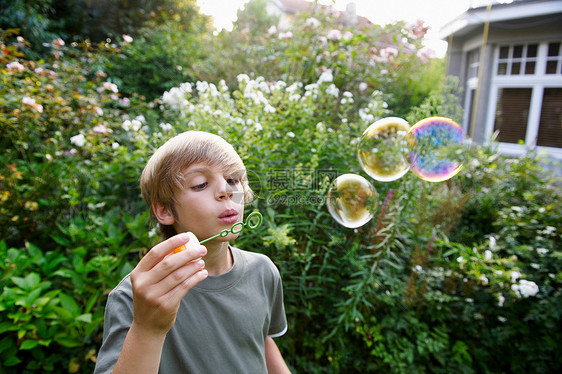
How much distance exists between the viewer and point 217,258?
45.9 inches

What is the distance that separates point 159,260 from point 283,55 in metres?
3.99

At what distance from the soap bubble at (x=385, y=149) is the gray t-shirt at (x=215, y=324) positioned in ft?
3.65

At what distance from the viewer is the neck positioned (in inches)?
44.5

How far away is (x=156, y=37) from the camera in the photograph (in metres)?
6.95

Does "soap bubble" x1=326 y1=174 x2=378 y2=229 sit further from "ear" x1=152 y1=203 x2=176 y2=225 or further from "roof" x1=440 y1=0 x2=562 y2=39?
"roof" x1=440 y1=0 x2=562 y2=39

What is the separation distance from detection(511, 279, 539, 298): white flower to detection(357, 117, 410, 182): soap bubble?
1.20m

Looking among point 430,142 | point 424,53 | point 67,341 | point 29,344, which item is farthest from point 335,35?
point 29,344

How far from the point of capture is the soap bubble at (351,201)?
74.3 inches

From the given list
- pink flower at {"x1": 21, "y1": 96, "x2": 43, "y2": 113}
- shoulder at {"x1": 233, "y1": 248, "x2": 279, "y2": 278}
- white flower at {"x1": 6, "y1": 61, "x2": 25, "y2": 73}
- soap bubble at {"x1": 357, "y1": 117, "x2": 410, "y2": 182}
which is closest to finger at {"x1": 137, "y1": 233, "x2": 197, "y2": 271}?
shoulder at {"x1": 233, "y1": 248, "x2": 279, "y2": 278}

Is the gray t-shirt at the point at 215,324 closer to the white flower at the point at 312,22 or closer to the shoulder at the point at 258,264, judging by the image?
the shoulder at the point at 258,264

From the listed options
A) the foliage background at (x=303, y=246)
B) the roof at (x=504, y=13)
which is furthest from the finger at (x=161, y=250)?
the roof at (x=504, y=13)

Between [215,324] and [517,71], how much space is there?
987 centimetres

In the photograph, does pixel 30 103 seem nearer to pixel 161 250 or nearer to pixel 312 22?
pixel 161 250

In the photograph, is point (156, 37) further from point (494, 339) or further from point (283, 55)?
point (494, 339)
